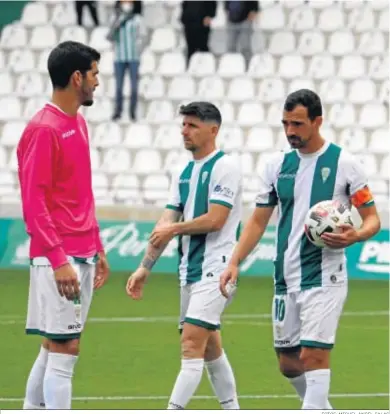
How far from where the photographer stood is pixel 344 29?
22.0 metres

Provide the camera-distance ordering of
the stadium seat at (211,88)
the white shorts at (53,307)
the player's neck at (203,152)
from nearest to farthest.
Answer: the white shorts at (53,307)
the player's neck at (203,152)
the stadium seat at (211,88)

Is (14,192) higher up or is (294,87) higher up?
(294,87)

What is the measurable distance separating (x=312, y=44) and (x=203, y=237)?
45.9 feet

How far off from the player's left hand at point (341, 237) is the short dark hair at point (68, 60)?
5.28 ft

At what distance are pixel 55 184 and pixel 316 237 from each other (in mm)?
1488

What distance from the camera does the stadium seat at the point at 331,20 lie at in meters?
22.2

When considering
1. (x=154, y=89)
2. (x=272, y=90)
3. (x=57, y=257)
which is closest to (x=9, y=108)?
(x=154, y=89)

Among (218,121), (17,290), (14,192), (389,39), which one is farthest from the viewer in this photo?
(389,39)

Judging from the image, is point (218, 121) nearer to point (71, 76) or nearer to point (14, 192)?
point (71, 76)

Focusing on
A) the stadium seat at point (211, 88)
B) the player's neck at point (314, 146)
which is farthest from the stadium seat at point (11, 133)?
the player's neck at point (314, 146)

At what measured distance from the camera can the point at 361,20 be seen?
22109 millimetres

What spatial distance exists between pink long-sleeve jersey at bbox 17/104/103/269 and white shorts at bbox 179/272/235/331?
0.99m

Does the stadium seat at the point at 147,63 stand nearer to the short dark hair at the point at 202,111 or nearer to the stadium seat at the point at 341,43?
the stadium seat at the point at 341,43

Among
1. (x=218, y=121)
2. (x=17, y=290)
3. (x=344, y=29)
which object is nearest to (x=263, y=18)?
(x=344, y=29)
